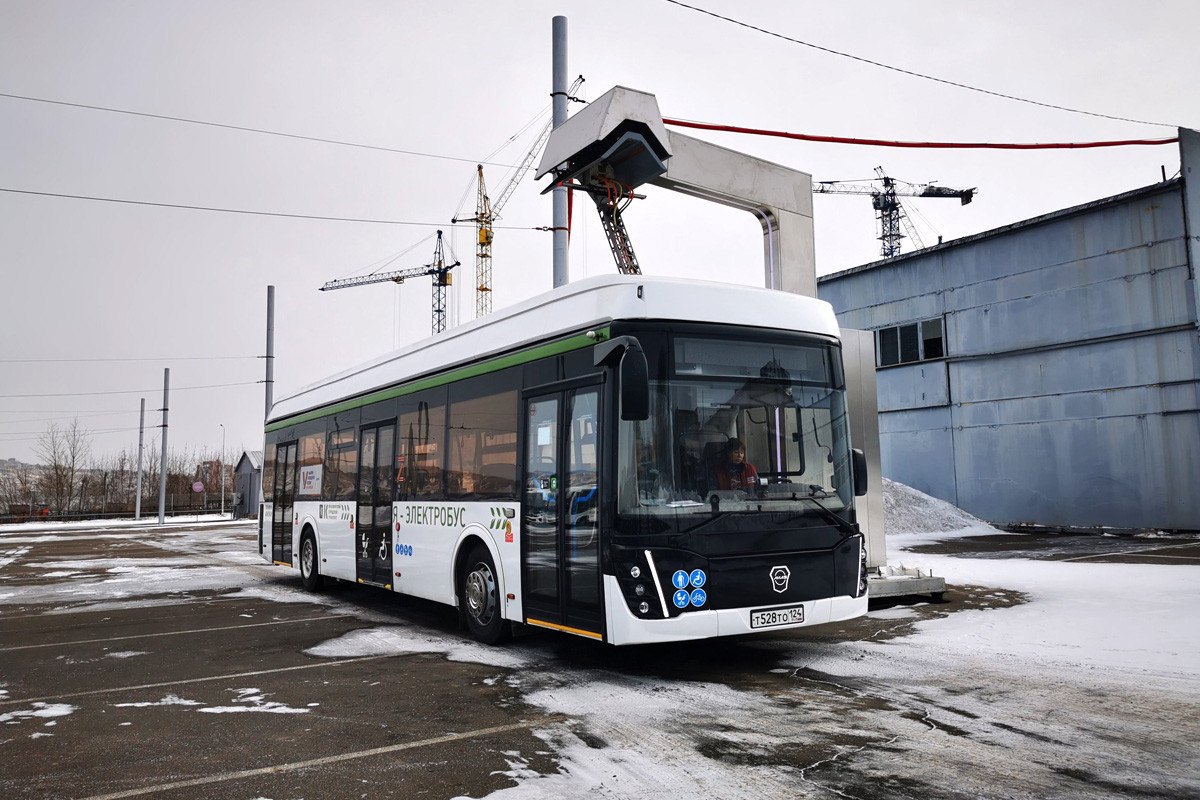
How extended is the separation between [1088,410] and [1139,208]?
514 cm

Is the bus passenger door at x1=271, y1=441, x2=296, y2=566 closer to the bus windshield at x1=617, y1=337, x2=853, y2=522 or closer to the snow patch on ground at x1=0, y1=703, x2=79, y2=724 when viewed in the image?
the snow patch on ground at x1=0, y1=703, x2=79, y2=724

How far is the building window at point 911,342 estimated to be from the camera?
1060 inches

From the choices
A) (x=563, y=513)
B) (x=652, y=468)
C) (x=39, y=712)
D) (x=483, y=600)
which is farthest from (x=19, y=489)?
(x=652, y=468)

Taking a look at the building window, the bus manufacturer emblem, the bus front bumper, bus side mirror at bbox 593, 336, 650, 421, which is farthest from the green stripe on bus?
the building window

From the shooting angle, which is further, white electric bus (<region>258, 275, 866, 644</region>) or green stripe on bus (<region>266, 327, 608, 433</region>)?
green stripe on bus (<region>266, 327, 608, 433</region>)

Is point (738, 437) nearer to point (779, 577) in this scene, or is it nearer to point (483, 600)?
point (779, 577)

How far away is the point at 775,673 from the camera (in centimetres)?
726

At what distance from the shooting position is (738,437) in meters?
6.96

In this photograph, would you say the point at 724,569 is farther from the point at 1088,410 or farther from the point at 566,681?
the point at 1088,410

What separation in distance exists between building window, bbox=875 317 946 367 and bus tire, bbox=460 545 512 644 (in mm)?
21242

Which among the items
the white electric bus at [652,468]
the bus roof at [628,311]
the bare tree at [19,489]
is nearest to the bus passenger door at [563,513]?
the white electric bus at [652,468]

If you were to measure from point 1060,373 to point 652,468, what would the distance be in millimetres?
20745

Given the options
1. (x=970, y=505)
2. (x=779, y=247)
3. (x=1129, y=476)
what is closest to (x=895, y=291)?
(x=970, y=505)

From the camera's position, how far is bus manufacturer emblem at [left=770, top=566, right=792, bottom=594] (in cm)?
696
